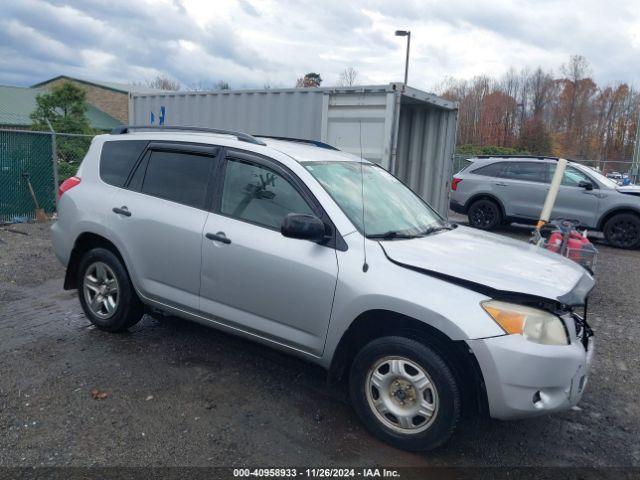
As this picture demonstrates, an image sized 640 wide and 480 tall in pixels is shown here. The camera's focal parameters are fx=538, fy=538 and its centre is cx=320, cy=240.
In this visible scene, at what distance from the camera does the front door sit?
11.4 ft

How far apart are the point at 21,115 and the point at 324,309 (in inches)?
1418

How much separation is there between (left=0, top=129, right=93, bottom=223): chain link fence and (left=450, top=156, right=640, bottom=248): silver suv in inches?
356

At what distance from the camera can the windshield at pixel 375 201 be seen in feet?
12.1

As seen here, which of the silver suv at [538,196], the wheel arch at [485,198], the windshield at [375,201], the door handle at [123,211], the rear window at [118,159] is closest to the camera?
the windshield at [375,201]

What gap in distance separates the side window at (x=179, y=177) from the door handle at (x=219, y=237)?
31 centimetres

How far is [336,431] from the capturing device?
11.4 feet

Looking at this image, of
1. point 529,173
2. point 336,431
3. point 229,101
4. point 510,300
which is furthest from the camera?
point 529,173

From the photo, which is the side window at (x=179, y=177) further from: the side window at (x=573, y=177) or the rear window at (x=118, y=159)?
the side window at (x=573, y=177)

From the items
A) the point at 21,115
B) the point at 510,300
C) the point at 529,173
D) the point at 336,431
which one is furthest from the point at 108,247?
the point at 21,115

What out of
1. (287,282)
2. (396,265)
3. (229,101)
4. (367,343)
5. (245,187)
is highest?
(229,101)

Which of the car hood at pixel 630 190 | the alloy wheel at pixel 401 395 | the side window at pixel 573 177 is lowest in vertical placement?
the alloy wheel at pixel 401 395

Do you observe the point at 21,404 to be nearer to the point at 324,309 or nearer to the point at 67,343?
the point at 67,343

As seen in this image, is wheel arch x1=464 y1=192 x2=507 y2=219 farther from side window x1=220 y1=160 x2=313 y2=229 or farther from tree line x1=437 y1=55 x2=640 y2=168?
tree line x1=437 y1=55 x2=640 y2=168

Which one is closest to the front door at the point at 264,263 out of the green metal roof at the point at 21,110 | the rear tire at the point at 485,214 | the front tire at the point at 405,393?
the front tire at the point at 405,393
